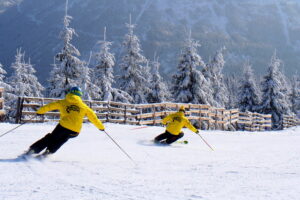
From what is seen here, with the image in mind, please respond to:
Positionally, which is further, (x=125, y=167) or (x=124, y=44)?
(x=124, y=44)

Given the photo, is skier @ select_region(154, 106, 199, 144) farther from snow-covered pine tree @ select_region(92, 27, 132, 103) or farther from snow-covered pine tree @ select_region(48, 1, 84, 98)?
snow-covered pine tree @ select_region(92, 27, 132, 103)

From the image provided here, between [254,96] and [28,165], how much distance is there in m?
34.7

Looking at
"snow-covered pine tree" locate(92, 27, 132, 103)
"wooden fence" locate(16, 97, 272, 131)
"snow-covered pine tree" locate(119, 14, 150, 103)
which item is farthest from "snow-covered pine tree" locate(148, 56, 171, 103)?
"wooden fence" locate(16, 97, 272, 131)

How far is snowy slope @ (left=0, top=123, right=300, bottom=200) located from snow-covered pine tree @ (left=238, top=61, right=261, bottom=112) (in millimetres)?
29175

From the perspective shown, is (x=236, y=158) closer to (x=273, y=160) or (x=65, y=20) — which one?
(x=273, y=160)

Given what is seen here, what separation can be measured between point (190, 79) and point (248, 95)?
1262 cm

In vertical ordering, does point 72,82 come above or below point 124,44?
below

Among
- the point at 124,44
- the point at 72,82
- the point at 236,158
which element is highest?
the point at 124,44

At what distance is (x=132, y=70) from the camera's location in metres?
27.1

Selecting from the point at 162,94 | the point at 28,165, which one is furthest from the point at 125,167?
the point at 162,94

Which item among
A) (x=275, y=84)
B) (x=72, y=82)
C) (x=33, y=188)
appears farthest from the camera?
(x=275, y=84)

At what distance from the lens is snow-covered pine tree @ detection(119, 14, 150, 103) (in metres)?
27.2

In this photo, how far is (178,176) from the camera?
5648 millimetres

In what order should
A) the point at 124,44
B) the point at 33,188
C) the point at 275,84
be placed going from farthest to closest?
the point at 275,84 < the point at 124,44 < the point at 33,188
